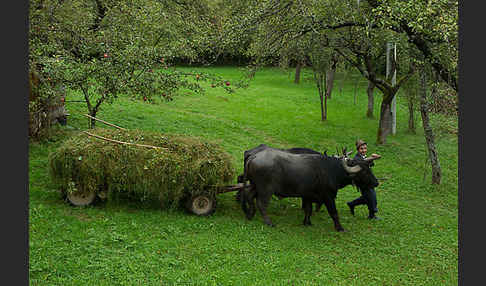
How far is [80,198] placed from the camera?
9492mm

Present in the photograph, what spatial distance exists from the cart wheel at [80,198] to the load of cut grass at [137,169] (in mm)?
144

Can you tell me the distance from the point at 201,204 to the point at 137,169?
5.68 feet

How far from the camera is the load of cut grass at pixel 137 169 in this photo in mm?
9203

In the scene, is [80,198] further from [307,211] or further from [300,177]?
[307,211]

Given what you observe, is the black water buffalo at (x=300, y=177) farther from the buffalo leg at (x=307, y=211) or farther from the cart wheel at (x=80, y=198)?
the cart wheel at (x=80, y=198)

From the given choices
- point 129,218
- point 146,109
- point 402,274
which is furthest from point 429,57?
point 146,109

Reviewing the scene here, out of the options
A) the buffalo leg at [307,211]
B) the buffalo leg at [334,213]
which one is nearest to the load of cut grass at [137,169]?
the buffalo leg at [307,211]

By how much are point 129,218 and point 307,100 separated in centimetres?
2225

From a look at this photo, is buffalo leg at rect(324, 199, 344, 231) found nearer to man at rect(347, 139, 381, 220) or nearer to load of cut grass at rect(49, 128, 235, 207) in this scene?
man at rect(347, 139, 381, 220)

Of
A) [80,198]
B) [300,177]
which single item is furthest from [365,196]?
[80,198]

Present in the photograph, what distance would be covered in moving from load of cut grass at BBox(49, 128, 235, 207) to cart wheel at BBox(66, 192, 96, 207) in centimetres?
14

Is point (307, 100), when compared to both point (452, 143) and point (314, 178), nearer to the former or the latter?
point (452, 143)

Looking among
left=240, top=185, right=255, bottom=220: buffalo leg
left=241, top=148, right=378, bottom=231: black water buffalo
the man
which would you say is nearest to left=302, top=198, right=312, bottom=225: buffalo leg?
left=241, top=148, right=378, bottom=231: black water buffalo

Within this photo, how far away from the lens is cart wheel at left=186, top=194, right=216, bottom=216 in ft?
32.1
